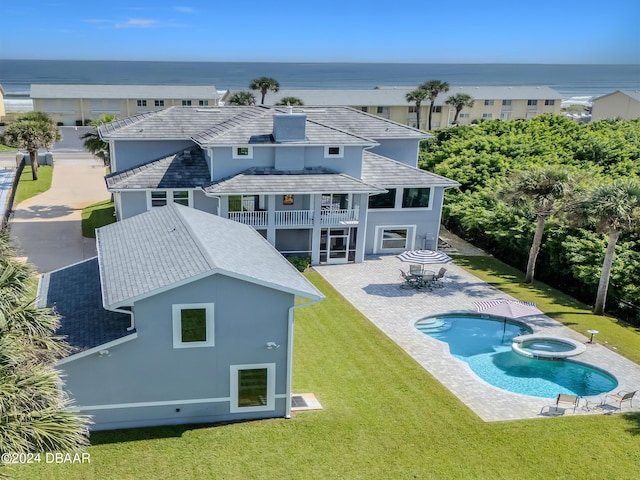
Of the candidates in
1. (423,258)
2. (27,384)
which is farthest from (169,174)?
(27,384)

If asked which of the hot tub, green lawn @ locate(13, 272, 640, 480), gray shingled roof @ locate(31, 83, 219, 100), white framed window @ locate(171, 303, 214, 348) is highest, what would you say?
gray shingled roof @ locate(31, 83, 219, 100)

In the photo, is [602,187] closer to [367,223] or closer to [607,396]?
[607,396]

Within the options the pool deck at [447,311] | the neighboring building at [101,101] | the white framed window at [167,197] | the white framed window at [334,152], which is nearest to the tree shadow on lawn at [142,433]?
the pool deck at [447,311]

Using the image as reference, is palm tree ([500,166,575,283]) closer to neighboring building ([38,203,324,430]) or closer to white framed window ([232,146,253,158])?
white framed window ([232,146,253,158])

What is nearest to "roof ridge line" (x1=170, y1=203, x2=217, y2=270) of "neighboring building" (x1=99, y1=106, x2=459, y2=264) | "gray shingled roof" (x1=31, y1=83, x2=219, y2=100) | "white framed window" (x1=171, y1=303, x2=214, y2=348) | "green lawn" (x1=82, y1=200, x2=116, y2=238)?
"white framed window" (x1=171, y1=303, x2=214, y2=348)

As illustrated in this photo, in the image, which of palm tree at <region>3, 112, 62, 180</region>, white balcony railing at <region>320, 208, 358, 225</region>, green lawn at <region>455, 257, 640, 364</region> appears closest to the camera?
green lawn at <region>455, 257, 640, 364</region>
